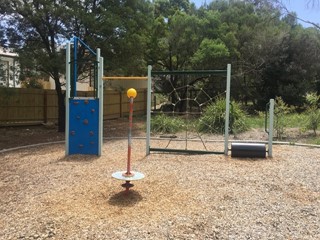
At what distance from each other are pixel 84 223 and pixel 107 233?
36 cm

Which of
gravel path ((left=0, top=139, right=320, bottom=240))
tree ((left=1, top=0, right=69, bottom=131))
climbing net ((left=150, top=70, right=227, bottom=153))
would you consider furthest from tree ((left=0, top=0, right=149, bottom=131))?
gravel path ((left=0, top=139, right=320, bottom=240))

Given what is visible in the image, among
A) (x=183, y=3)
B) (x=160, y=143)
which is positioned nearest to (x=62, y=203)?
(x=160, y=143)

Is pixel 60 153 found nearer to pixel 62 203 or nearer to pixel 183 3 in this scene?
pixel 62 203

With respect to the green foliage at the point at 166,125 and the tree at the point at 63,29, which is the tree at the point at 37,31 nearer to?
the tree at the point at 63,29

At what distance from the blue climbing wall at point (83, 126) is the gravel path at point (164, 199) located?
1.33 ft

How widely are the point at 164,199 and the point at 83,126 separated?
3.41 meters

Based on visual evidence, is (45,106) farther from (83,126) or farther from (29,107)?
(83,126)

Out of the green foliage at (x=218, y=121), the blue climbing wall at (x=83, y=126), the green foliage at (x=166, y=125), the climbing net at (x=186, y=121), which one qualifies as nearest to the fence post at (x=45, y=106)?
the climbing net at (x=186, y=121)

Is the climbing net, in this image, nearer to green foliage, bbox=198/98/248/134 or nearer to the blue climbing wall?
green foliage, bbox=198/98/248/134

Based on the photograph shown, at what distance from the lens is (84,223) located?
147 inches

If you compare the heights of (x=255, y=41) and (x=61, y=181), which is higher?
(x=255, y=41)

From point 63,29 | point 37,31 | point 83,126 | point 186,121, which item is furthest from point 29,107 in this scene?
point 83,126

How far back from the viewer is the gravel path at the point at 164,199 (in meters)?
3.60

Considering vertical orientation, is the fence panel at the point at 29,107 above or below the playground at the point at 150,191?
above
